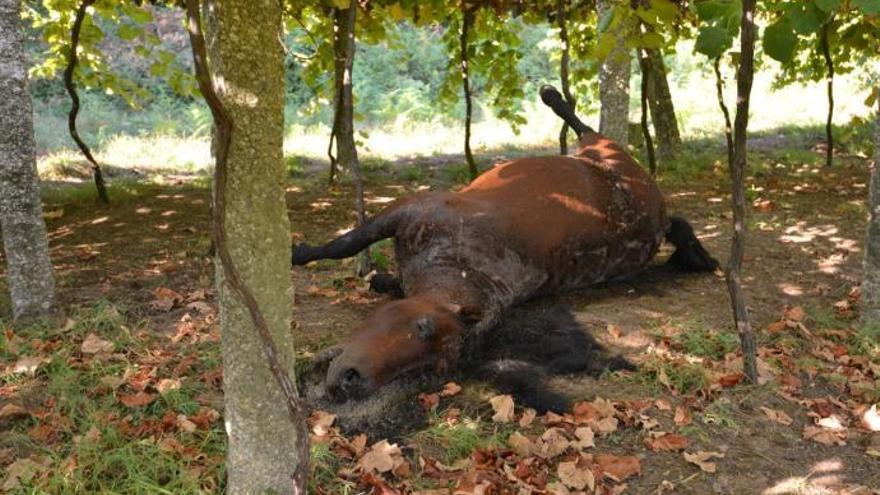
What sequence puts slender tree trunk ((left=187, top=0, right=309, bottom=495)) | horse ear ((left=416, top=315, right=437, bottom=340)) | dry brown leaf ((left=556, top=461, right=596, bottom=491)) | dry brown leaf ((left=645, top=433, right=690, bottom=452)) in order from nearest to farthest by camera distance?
slender tree trunk ((left=187, top=0, right=309, bottom=495))
dry brown leaf ((left=556, top=461, right=596, bottom=491))
dry brown leaf ((left=645, top=433, right=690, bottom=452))
horse ear ((left=416, top=315, right=437, bottom=340))

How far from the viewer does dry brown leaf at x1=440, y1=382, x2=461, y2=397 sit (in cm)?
373

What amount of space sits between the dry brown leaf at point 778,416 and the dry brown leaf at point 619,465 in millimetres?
872

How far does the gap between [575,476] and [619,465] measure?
0.78 feet

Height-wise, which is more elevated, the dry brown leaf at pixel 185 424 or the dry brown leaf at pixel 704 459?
the dry brown leaf at pixel 185 424

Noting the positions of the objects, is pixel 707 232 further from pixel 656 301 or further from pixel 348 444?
pixel 348 444

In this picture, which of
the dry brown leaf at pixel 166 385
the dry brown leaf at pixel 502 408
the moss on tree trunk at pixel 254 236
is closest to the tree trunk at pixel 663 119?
the dry brown leaf at pixel 502 408

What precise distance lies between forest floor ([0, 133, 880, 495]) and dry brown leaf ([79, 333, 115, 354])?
1 centimetres

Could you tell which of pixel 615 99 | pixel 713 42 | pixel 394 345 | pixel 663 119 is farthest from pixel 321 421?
pixel 663 119

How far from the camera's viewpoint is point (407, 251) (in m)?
4.64

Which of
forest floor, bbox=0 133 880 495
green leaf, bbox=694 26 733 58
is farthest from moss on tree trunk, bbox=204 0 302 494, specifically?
green leaf, bbox=694 26 733 58

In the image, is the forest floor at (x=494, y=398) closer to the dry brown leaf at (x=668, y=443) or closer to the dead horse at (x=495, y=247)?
the dry brown leaf at (x=668, y=443)

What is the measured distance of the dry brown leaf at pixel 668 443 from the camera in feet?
11.0

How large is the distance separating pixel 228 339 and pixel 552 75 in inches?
849

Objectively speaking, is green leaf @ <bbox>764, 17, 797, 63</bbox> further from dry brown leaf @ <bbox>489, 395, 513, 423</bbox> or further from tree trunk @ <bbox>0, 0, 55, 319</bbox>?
tree trunk @ <bbox>0, 0, 55, 319</bbox>
